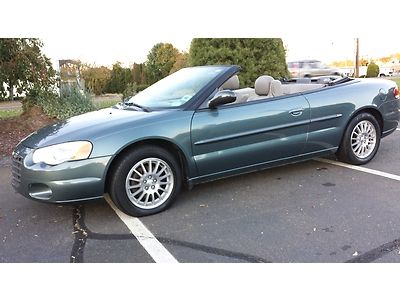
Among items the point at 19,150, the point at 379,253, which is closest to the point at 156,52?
the point at 19,150

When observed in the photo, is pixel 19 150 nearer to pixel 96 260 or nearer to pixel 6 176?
pixel 96 260

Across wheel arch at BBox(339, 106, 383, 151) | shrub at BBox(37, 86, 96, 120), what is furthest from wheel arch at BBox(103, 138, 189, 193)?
shrub at BBox(37, 86, 96, 120)

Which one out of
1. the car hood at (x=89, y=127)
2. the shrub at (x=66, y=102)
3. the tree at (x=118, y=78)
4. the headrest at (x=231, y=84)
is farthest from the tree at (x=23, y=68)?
the tree at (x=118, y=78)

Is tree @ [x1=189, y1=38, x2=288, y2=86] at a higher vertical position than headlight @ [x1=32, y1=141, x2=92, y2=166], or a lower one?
higher

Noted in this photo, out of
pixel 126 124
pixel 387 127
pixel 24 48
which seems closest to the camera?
pixel 126 124

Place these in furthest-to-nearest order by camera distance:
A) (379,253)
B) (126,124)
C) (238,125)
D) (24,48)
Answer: (24,48) → (238,125) → (126,124) → (379,253)

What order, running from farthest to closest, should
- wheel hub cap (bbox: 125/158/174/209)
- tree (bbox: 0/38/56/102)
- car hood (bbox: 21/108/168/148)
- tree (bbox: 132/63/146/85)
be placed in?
tree (bbox: 132/63/146/85) < tree (bbox: 0/38/56/102) < wheel hub cap (bbox: 125/158/174/209) < car hood (bbox: 21/108/168/148)

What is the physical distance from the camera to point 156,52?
2200 centimetres

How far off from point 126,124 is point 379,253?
92.2 inches

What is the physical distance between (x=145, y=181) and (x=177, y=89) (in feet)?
3.93

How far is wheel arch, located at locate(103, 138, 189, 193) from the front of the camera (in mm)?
3322

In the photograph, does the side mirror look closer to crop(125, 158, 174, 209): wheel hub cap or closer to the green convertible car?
the green convertible car

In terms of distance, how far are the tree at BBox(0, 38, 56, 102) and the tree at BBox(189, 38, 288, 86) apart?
347 centimetres

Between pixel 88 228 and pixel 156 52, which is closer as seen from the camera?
pixel 88 228
